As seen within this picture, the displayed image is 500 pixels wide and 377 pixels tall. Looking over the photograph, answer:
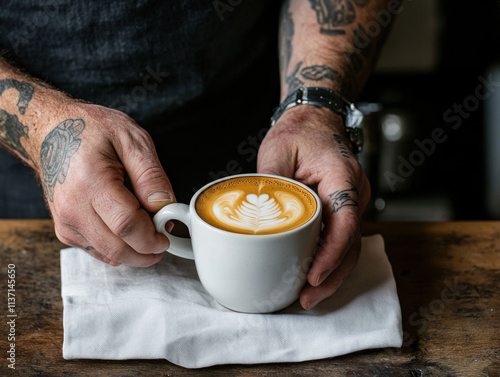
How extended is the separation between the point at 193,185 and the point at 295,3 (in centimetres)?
47

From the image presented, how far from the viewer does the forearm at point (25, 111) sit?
0.86m

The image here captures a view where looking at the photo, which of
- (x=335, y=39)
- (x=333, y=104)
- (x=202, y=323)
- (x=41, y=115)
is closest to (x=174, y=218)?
(x=202, y=323)

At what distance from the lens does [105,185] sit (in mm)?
716

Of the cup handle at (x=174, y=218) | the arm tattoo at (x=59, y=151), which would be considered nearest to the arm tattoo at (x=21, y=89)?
the arm tattoo at (x=59, y=151)

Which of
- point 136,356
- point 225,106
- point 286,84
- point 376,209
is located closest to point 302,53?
point 286,84

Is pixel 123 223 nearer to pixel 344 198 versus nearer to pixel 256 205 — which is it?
pixel 256 205

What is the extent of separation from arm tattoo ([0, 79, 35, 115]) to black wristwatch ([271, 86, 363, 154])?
431mm

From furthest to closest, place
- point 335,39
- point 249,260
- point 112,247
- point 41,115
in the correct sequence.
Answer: point 335,39
point 41,115
point 112,247
point 249,260

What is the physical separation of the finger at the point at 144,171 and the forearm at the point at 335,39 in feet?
1.34

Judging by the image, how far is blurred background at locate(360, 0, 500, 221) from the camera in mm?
2346

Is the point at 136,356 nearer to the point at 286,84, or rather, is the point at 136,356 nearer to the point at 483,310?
the point at 483,310

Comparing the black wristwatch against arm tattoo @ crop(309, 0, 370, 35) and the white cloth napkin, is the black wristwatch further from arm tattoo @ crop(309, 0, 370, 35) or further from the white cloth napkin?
the white cloth napkin

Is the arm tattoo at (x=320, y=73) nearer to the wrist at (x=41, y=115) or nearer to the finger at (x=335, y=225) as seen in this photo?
the finger at (x=335, y=225)

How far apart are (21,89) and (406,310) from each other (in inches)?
28.5
